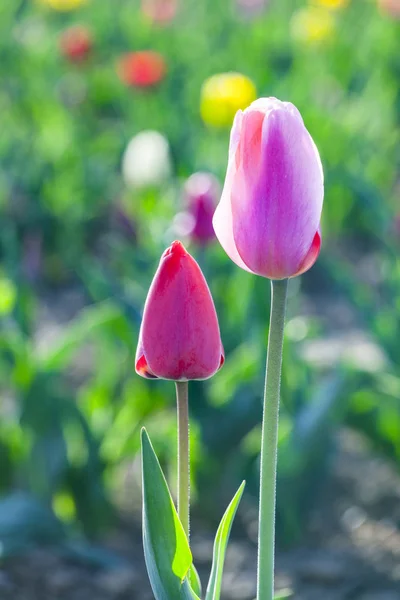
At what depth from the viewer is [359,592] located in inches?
70.9

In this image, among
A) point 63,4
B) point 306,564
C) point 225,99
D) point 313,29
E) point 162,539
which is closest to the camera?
point 162,539

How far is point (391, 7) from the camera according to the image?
4.56 metres

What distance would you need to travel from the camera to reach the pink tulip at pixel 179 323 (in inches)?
34.4

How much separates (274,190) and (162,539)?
1.10 ft

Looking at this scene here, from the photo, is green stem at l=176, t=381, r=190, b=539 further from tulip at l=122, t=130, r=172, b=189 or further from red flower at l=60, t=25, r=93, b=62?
red flower at l=60, t=25, r=93, b=62

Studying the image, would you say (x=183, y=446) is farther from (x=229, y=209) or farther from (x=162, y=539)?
(x=229, y=209)

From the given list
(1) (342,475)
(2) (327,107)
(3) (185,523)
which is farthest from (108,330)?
(2) (327,107)

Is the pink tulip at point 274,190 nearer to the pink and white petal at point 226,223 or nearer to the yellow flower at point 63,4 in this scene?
the pink and white petal at point 226,223

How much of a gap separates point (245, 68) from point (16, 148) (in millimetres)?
1201

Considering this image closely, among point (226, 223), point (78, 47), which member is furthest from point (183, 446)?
point (78, 47)

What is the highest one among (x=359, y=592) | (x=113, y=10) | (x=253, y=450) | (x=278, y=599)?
(x=278, y=599)

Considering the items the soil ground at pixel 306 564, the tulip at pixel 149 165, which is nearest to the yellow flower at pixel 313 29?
the tulip at pixel 149 165

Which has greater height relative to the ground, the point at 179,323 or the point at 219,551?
the point at 179,323

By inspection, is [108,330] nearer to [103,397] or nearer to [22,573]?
[103,397]
